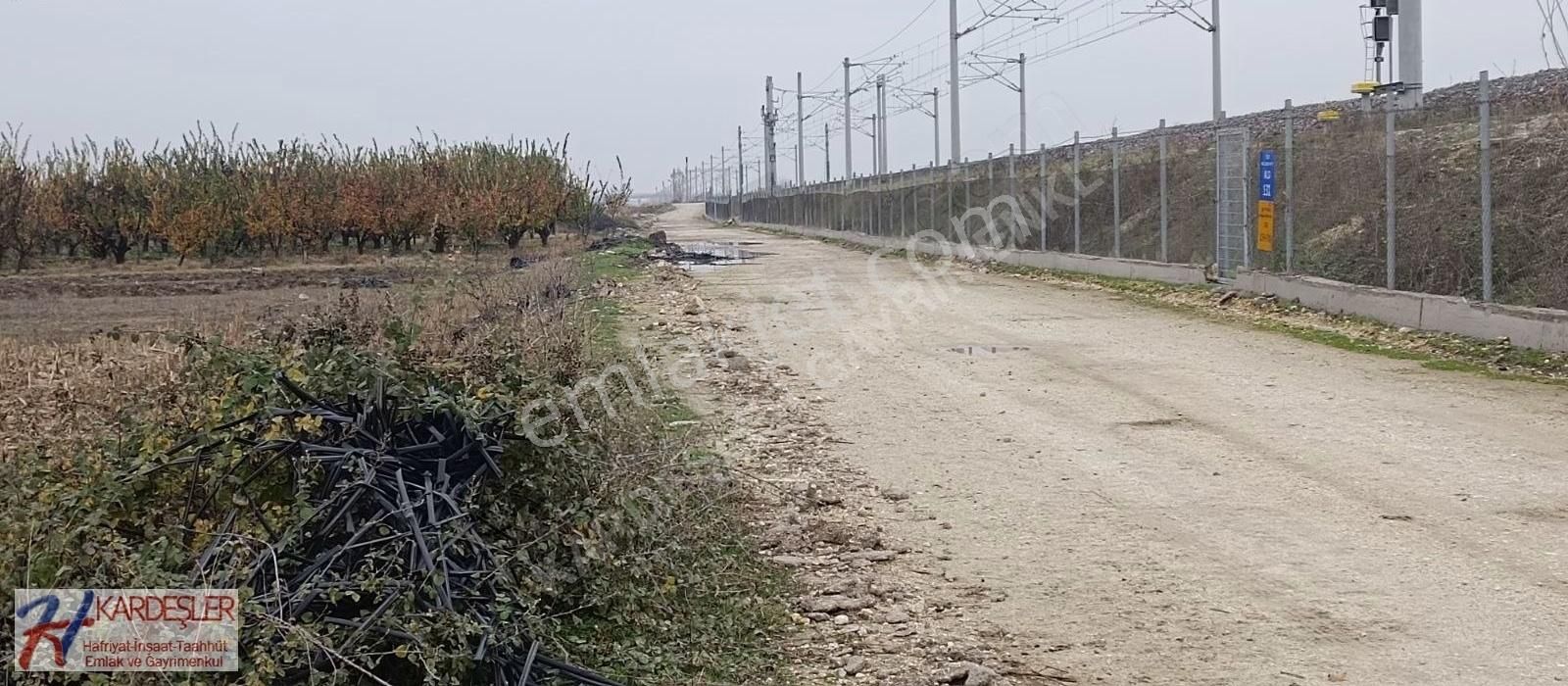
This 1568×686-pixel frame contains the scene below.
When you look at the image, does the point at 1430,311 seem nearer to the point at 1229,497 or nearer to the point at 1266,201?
the point at 1266,201

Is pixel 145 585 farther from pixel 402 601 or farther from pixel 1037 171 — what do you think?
pixel 1037 171

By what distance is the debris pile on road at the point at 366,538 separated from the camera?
4.30 m

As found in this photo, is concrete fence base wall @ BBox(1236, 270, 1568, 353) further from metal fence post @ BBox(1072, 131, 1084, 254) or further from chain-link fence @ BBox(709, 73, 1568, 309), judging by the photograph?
metal fence post @ BBox(1072, 131, 1084, 254)

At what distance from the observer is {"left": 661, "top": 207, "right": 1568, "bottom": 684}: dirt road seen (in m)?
5.41

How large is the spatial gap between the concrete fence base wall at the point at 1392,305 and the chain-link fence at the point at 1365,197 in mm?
273

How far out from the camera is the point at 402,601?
435cm

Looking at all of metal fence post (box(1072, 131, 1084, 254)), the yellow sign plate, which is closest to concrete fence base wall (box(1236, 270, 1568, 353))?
the yellow sign plate

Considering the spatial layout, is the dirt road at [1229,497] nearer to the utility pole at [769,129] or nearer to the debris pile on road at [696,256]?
the debris pile on road at [696,256]

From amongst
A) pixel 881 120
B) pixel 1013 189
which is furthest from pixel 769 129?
pixel 1013 189

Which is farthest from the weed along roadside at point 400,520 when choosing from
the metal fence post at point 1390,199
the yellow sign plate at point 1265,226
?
the yellow sign plate at point 1265,226

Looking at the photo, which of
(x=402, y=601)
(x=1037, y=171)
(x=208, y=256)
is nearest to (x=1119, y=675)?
(x=402, y=601)

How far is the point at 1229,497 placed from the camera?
769 cm

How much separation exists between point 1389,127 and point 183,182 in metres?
28.4

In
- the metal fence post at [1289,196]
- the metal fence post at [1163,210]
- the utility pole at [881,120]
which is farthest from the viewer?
the utility pole at [881,120]
